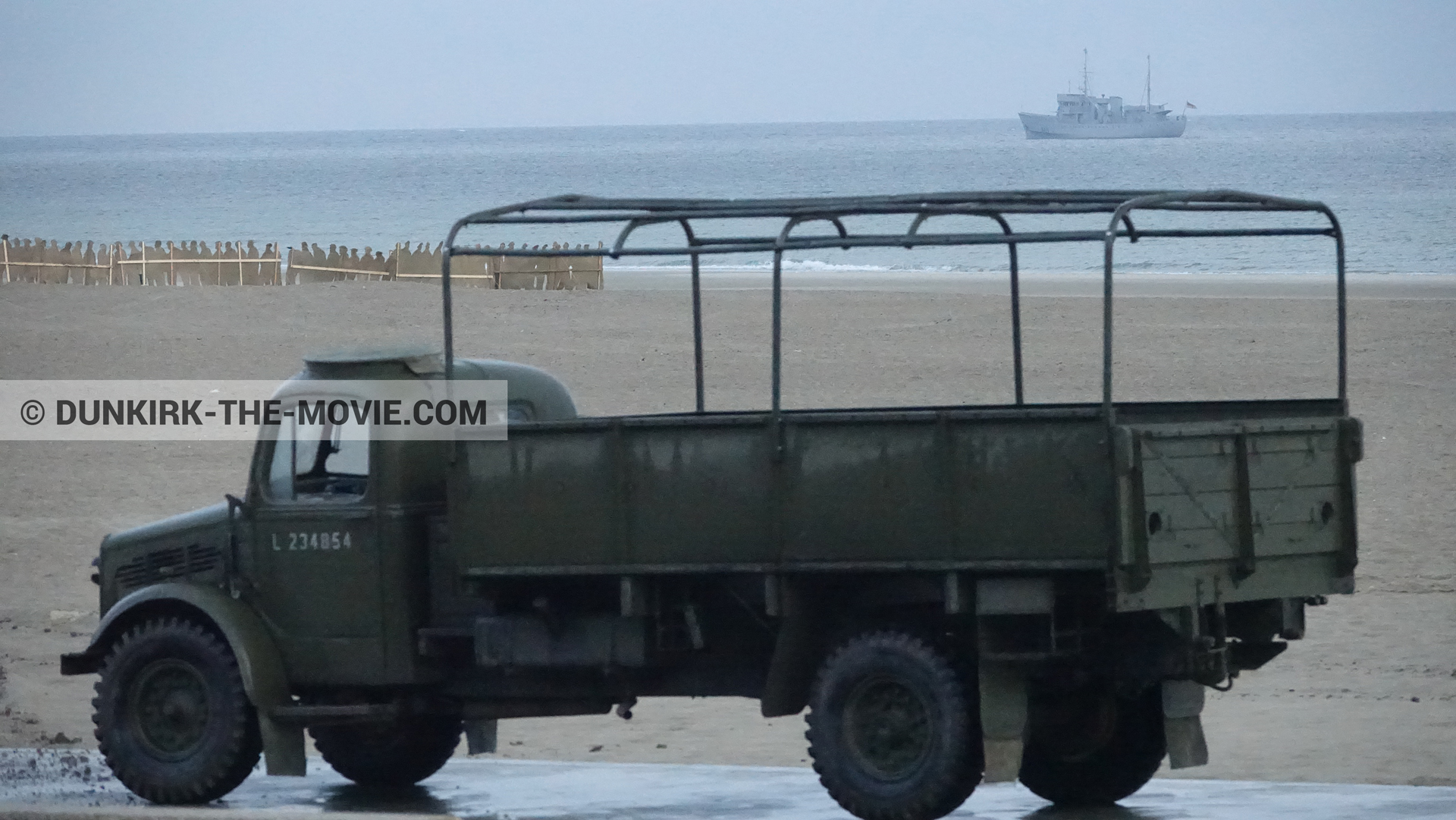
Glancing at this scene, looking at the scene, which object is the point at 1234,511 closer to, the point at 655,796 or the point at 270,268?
the point at 655,796

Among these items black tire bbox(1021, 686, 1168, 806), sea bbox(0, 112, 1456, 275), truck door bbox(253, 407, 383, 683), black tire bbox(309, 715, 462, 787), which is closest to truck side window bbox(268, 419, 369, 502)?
truck door bbox(253, 407, 383, 683)

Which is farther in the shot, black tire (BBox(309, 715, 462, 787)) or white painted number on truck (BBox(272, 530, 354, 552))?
black tire (BBox(309, 715, 462, 787))

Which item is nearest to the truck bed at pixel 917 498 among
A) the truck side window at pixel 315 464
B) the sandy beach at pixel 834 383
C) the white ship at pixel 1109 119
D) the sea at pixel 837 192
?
the truck side window at pixel 315 464

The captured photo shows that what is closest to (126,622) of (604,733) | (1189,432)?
(604,733)

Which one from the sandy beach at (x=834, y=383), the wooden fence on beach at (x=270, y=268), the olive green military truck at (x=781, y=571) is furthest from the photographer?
the wooden fence on beach at (x=270, y=268)

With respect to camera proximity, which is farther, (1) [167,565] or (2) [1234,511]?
(1) [167,565]

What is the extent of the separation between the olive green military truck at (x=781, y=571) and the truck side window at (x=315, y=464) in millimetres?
14

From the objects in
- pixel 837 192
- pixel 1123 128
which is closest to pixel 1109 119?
pixel 1123 128

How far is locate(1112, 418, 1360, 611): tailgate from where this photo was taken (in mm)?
7637

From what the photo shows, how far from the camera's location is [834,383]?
25.1m

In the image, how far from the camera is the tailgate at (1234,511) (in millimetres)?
7637

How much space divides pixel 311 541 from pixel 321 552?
0.07m

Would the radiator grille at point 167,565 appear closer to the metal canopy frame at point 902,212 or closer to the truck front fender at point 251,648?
the truck front fender at point 251,648

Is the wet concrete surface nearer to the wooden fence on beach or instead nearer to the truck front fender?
the truck front fender
